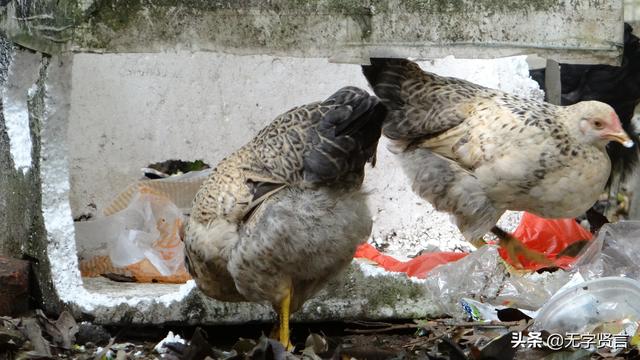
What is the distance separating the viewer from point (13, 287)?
4598 mm

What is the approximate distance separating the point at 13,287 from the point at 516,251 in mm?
2762

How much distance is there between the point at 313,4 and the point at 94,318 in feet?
6.11

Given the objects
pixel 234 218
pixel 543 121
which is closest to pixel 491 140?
pixel 543 121

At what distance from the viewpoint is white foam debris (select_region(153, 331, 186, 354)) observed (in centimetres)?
444

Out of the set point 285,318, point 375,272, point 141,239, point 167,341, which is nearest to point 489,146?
point 375,272

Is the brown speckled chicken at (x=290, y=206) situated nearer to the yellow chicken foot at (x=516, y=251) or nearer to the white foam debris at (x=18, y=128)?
the white foam debris at (x=18, y=128)

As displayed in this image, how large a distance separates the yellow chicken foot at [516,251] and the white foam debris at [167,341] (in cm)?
193

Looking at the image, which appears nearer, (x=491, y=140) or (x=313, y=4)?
(x=313, y=4)

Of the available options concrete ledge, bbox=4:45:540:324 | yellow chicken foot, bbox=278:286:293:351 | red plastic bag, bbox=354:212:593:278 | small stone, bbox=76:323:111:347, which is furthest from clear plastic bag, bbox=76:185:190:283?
yellow chicken foot, bbox=278:286:293:351

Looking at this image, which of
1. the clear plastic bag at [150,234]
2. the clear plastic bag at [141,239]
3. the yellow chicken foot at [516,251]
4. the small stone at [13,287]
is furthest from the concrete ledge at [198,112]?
the small stone at [13,287]

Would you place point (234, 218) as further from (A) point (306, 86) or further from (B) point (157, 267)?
(A) point (306, 86)

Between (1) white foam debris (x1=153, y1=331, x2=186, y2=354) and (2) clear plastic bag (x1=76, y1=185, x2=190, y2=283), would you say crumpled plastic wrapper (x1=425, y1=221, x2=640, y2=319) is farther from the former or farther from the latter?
→ (2) clear plastic bag (x1=76, y1=185, x2=190, y2=283)

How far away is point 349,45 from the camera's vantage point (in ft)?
13.9

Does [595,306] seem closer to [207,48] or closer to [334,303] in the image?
[334,303]
